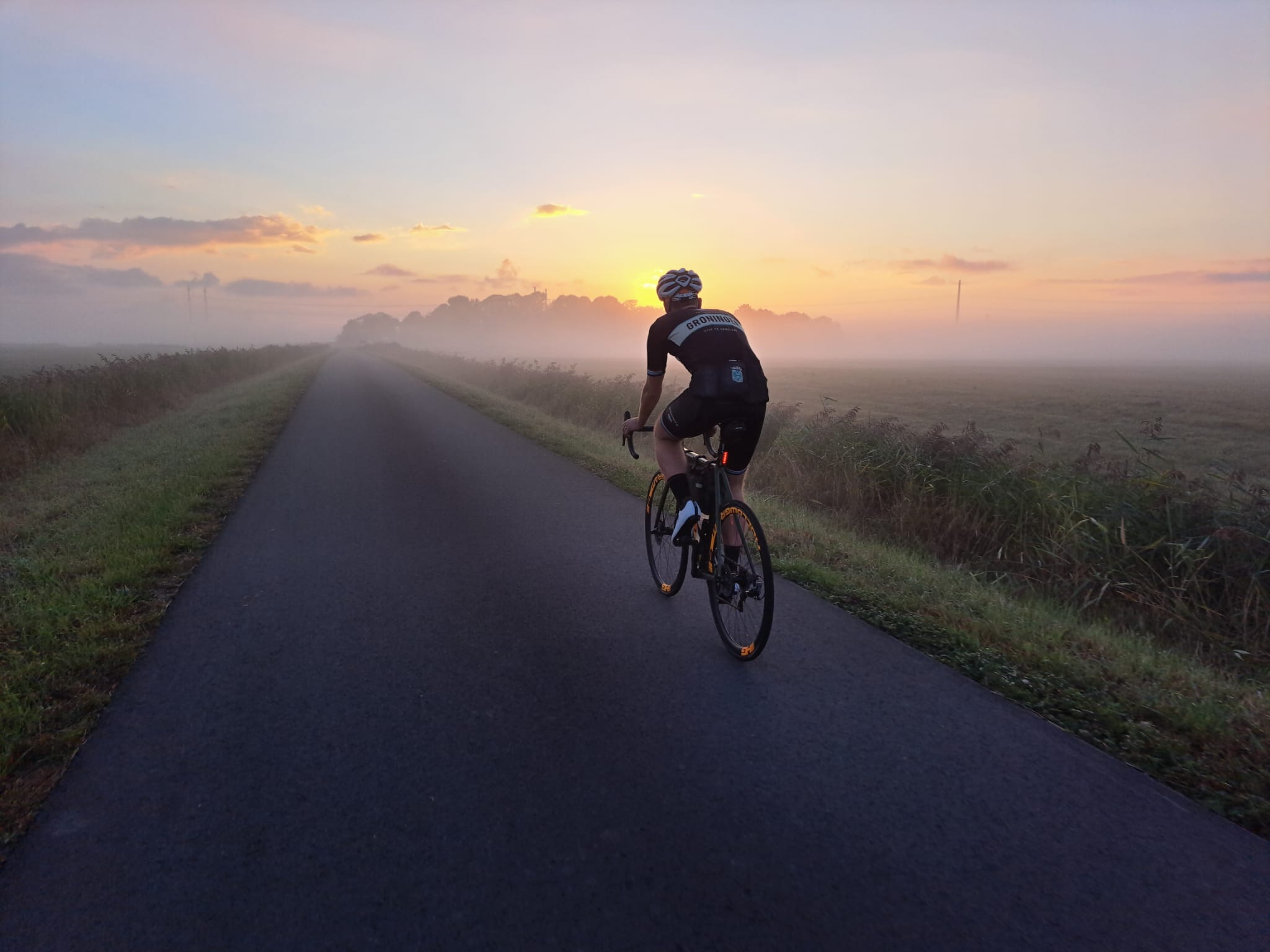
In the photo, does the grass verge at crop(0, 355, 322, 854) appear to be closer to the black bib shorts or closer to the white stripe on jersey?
the black bib shorts

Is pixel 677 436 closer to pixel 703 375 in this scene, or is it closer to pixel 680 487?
pixel 680 487

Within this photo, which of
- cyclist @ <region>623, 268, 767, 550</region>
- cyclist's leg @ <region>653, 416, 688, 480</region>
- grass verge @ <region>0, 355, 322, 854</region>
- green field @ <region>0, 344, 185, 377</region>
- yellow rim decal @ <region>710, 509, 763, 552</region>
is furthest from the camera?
green field @ <region>0, 344, 185, 377</region>

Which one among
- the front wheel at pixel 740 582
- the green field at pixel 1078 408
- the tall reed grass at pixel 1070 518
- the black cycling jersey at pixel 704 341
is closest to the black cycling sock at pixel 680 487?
the front wheel at pixel 740 582

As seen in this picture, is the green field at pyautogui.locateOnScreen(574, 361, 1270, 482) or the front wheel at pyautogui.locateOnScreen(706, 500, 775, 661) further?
the green field at pyautogui.locateOnScreen(574, 361, 1270, 482)

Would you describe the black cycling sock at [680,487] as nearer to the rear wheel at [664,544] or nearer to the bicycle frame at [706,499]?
the bicycle frame at [706,499]

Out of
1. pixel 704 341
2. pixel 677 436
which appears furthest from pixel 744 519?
pixel 704 341

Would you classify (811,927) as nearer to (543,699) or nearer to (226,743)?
(543,699)

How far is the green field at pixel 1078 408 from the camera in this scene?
17.7m

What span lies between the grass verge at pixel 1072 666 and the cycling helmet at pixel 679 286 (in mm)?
2478

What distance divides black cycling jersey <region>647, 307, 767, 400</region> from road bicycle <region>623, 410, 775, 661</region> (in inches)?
14.9

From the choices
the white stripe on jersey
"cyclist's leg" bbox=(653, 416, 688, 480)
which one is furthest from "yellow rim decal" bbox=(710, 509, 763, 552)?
the white stripe on jersey

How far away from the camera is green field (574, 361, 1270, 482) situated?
1766 cm

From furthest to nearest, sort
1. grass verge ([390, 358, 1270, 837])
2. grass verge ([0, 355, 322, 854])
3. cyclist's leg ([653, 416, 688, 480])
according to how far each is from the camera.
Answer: cyclist's leg ([653, 416, 688, 480]) → grass verge ([0, 355, 322, 854]) → grass verge ([390, 358, 1270, 837])

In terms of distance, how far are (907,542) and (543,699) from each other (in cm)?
589
